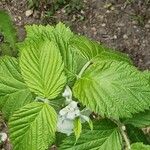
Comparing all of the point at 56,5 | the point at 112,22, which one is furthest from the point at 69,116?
the point at 56,5

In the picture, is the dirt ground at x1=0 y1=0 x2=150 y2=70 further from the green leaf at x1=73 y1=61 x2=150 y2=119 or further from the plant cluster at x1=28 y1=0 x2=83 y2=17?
the green leaf at x1=73 y1=61 x2=150 y2=119

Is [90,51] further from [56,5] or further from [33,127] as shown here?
[56,5]

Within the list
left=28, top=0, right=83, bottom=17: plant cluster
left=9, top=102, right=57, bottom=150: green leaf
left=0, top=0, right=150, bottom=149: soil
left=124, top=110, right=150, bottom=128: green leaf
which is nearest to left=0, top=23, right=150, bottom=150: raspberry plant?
left=9, top=102, right=57, bottom=150: green leaf

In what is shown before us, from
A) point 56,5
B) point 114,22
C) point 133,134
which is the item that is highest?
point 133,134

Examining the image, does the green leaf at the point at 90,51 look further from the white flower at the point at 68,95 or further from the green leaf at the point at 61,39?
the white flower at the point at 68,95

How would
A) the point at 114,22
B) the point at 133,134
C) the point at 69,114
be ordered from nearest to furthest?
the point at 69,114, the point at 133,134, the point at 114,22

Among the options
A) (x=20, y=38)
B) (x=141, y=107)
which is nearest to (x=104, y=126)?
(x=141, y=107)

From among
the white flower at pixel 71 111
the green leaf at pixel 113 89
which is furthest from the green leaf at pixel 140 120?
the white flower at pixel 71 111
